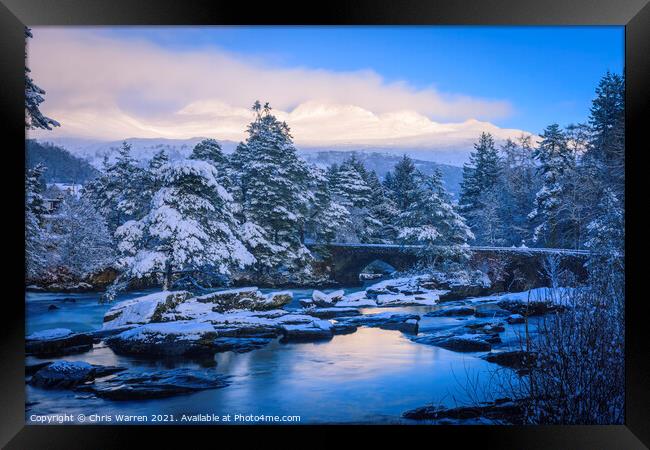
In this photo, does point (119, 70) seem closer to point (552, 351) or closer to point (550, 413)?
point (552, 351)

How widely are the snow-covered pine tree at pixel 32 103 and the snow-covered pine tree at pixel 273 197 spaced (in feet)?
6.89

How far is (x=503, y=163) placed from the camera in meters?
5.38

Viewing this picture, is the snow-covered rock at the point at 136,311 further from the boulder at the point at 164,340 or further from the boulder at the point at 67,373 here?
the boulder at the point at 67,373

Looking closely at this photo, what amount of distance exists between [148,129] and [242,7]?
1660 mm

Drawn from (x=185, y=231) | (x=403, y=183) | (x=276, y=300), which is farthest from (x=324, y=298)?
(x=185, y=231)

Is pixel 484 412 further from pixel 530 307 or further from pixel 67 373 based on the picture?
pixel 67 373

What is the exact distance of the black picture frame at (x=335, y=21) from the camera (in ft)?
15.8

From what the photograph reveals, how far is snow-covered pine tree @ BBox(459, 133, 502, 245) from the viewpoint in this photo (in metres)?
5.34

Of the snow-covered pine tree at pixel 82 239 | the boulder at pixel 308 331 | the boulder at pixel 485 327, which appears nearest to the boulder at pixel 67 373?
the snow-covered pine tree at pixel 82 239

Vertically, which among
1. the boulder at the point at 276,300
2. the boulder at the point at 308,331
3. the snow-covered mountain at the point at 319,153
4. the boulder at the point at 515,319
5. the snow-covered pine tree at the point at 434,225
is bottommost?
the boulder at the point at 308,331

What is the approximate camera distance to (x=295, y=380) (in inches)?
199

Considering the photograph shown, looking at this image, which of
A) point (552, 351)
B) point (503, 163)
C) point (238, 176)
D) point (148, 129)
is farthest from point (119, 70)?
point (552, 351)

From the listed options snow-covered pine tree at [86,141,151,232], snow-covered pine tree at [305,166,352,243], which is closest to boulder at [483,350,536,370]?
snow-covered pine tree at [305,166,352,243]

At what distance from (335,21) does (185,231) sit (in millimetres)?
2794
